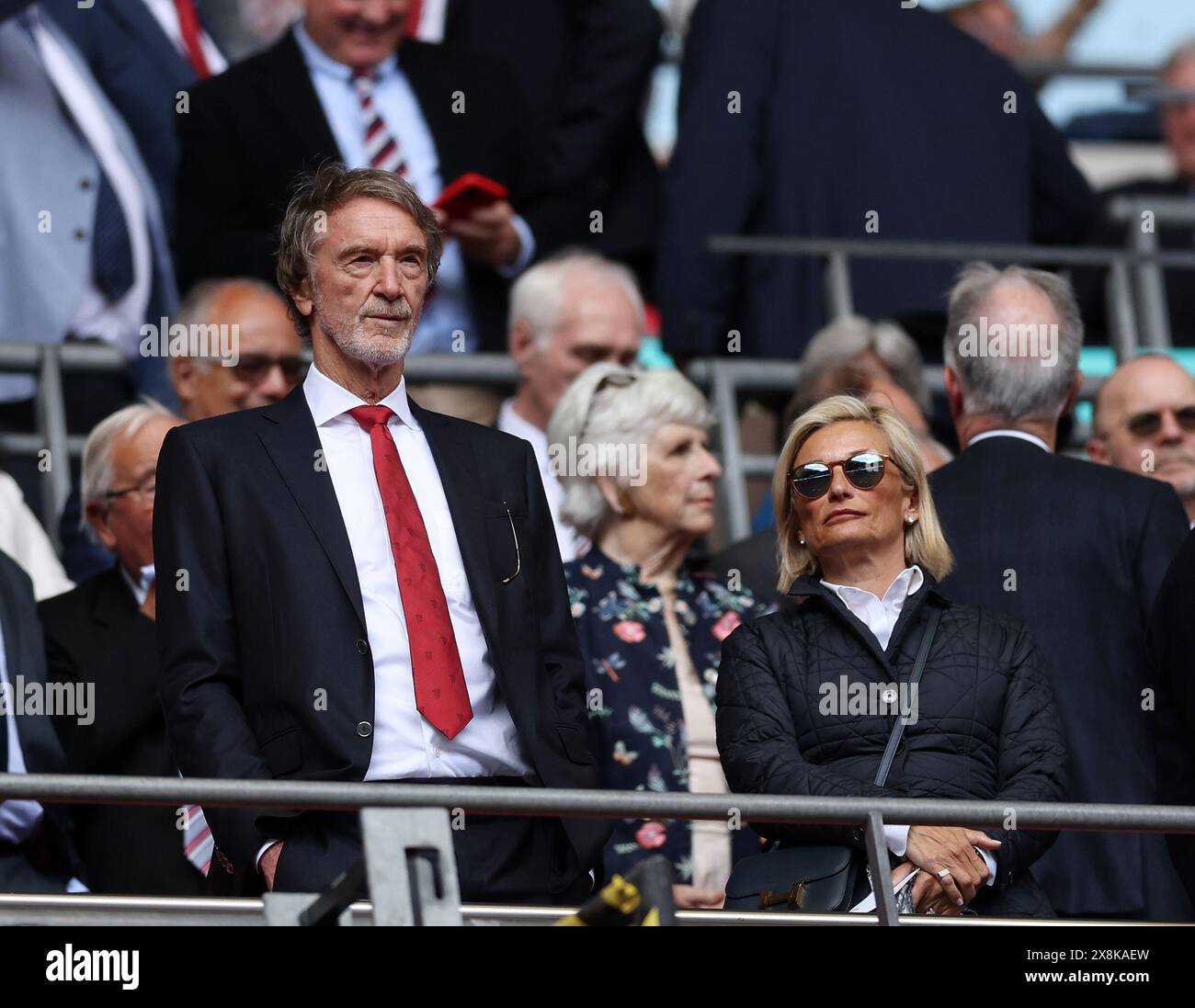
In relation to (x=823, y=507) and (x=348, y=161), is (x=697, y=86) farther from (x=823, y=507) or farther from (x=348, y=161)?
(x=823, y=507)

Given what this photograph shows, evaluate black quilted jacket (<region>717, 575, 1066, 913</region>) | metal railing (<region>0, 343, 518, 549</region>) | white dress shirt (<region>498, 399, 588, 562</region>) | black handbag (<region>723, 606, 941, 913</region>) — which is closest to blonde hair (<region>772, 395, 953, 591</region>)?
black quilted jacket (<region>717, 575, 1066, 913</region>)

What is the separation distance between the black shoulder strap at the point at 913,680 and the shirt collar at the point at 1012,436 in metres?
0.92

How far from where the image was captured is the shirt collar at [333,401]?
5.09 m

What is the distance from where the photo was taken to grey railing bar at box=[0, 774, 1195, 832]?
4324mm

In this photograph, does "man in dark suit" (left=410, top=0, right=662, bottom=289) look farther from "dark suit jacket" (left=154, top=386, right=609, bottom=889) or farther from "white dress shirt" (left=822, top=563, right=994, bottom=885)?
"dark suit jacket" (left=154, top=386, right=609, bottom=889)

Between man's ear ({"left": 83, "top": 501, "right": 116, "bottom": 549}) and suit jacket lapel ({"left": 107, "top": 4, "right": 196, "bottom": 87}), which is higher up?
suit jacket lapel ({"left": 107, "top": 4, "right": 196, "bottom": 87})

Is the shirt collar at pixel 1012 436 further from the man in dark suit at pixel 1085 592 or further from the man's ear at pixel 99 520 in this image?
the man's ear at pixel 99 520

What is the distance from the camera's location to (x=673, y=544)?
6594 millimetres

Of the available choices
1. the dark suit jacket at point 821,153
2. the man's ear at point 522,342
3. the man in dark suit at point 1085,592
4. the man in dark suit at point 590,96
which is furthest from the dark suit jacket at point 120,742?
the man in dark suit at point 590,96

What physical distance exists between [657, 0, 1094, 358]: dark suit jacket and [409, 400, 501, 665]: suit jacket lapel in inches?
124

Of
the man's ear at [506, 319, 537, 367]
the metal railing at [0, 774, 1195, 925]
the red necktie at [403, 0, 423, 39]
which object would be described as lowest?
the metal railing at [0, 774, 1195, 925]

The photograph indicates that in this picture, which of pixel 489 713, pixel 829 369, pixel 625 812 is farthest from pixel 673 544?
pixel 625 812

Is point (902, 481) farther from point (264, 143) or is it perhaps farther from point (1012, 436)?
point (264, 143)

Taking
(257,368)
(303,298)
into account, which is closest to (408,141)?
(257,368)
